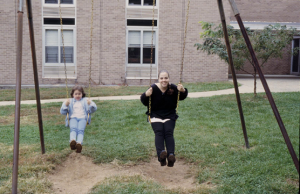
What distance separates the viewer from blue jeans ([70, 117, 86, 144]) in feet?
20.0

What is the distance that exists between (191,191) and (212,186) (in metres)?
0.34

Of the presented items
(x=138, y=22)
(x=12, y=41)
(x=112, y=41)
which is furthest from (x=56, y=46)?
(x=138, y=22)

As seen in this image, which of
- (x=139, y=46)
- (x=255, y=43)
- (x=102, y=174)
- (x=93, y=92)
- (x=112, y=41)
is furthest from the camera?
(x=139, y=46)

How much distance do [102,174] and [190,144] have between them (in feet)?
7.27

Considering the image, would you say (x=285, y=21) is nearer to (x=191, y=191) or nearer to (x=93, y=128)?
(x=93, y=128)

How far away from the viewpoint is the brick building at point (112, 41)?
17.6m

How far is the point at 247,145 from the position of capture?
692cm

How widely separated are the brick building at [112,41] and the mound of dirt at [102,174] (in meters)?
11.5

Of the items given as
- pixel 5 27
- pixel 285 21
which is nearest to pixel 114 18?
pixel 5 27

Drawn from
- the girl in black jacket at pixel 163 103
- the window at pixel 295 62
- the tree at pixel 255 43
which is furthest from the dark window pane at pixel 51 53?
the window at pixel 295 62

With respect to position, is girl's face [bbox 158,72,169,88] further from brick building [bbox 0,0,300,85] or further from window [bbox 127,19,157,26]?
window [bbox 127,19,157,26]

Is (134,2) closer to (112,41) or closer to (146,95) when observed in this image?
(112,41)

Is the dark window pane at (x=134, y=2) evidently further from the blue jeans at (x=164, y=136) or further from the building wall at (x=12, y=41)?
the blue jeans at (x=164, y=136)

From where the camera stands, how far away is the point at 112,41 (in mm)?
17766
